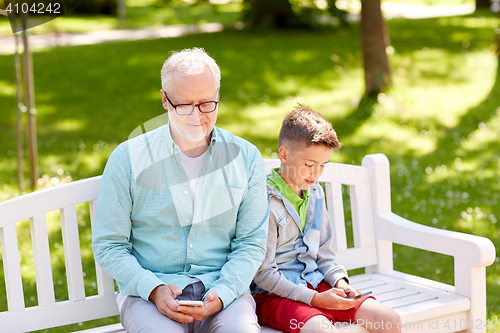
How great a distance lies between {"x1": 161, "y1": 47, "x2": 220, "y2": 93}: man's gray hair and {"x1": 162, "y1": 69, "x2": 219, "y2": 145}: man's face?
0.02 meters

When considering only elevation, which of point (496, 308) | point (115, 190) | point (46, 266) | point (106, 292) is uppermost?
point (115, 190)

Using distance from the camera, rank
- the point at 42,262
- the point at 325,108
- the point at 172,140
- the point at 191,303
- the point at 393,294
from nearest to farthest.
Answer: the point at 191,303 < the point at 172,140 < the point at 42,262 < the point at 393,294 < the point at 325,108

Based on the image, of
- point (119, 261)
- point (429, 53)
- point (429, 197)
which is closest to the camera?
point (119, 261)

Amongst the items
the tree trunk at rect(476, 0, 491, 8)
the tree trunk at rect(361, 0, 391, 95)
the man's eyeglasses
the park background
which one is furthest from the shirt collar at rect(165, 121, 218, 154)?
Answer: the tree trunk at rect(476, 0, 491, 8)

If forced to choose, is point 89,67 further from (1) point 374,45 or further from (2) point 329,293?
(2) point 329,293

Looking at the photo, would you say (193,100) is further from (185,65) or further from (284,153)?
(284,153)

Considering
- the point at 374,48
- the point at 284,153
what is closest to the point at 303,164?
the point at 284,153

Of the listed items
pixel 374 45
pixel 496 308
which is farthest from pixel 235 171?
pixel 374 45

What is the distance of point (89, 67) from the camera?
11.9m

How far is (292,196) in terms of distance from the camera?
2.79 meters

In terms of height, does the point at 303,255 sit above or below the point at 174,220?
below

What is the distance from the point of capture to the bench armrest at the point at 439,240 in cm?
291

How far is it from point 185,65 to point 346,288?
1.28 meters

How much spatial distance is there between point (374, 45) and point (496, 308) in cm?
598
